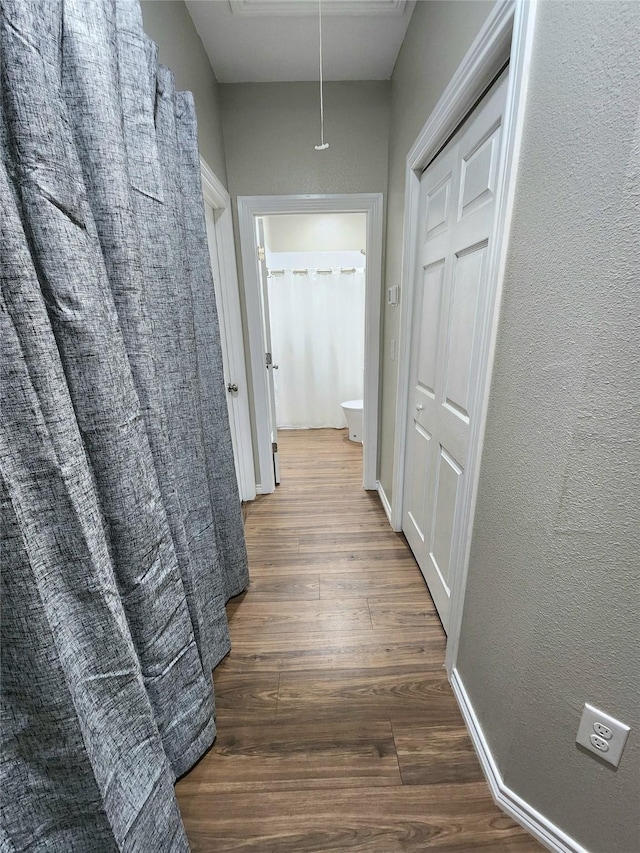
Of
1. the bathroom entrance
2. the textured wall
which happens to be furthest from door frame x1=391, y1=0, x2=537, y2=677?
the textured wall

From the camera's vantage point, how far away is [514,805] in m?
0.94

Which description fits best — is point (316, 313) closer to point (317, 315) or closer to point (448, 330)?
point (317, 315)

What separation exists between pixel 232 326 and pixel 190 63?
1.19m

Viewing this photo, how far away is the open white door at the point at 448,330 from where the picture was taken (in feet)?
3.55

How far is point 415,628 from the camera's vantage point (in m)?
1.52

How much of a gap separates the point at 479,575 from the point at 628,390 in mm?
694

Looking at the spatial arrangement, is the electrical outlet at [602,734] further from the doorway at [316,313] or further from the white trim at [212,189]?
the doorway at [316,313]

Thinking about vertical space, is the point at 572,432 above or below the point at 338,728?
above

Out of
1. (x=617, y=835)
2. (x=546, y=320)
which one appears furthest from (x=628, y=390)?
(x=617, y=835)

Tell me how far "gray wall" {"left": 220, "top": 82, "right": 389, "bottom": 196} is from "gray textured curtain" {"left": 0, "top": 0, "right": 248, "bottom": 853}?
3.89 feet

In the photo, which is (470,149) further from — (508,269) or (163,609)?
(163,609)

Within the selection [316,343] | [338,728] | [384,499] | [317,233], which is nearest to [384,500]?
[384,499]

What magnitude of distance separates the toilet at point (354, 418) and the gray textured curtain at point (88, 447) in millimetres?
2664

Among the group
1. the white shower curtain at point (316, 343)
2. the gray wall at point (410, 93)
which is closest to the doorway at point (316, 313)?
the white shower curtain at point (316, 343)
